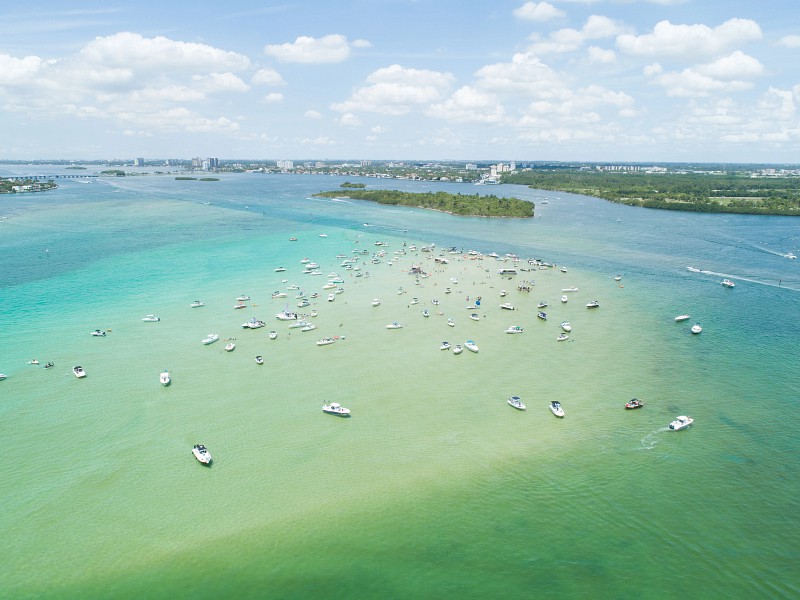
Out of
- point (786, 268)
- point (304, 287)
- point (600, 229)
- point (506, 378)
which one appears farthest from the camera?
point (600, 229)

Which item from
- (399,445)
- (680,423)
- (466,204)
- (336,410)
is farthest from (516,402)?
(466,204)

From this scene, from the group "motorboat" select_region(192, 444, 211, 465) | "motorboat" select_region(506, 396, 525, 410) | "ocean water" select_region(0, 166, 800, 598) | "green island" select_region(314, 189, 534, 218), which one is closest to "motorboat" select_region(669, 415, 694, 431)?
"ocean water" select_region(0, 166, 800, 598)

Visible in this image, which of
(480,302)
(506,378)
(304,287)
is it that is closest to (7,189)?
(304,287)

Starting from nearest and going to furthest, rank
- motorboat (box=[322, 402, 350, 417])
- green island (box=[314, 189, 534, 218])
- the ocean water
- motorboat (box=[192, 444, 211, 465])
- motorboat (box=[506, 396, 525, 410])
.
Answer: the ocean water
motorboat (box=[192, 444, 211, 465])
motorboat (box=[322, 402, 350, 417])
motorboat (box=[506, 396, 525, 410])
green island (box=[314, 189, 534, 218])

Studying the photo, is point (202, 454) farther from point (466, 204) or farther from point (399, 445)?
point (466, 204)

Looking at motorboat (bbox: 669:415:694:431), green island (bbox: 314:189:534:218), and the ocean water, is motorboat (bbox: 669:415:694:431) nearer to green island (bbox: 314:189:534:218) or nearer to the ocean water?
the ocean water

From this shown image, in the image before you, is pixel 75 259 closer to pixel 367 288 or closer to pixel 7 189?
pixel 367 288

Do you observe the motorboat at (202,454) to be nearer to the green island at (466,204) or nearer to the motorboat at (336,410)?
the motorboat at (336,410)
